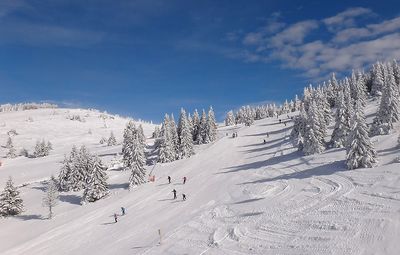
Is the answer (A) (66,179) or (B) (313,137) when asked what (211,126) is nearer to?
(A) (66,179)

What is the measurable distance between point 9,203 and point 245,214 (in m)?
44.4

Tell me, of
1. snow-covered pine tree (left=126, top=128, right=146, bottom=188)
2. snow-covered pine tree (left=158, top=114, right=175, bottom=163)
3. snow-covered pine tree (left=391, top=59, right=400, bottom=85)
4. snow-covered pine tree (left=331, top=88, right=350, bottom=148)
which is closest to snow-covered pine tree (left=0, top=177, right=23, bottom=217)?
snow-covered pine tree (left=126, top=128, right=146, bottom=188)

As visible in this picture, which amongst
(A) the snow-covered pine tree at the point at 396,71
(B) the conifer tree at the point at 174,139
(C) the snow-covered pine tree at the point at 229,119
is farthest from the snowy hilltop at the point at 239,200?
(C) the snow-covered pine tree at the point at 229,119

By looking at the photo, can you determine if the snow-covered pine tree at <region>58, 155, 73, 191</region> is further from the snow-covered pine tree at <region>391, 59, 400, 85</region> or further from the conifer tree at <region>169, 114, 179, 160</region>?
the snow-covered pine tree at <region>391, 59, 400, 85</region>

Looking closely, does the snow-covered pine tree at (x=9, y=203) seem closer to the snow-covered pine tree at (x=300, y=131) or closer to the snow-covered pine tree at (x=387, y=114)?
A: the snow-covered pine tree at (x=300, y=131)

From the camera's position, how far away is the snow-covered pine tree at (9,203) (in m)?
63.6

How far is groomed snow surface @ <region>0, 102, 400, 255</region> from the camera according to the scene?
85.8 ft

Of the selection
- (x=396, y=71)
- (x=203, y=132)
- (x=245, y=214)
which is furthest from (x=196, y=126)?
(x=245, y=214)

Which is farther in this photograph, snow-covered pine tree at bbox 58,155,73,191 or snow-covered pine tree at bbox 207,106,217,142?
snow-covered pine tree at bbox 207,106,217,142

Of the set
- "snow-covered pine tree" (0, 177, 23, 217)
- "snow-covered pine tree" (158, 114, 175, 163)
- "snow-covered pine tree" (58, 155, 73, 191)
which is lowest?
"snow-covered pine tree" (0, 177, 23, 217)

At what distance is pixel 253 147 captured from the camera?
8281cm

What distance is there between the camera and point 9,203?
6394 centimetres

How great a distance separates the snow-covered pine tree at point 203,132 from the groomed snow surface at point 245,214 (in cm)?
3530

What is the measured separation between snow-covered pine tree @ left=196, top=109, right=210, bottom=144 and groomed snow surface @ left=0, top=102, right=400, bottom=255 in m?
35.3
